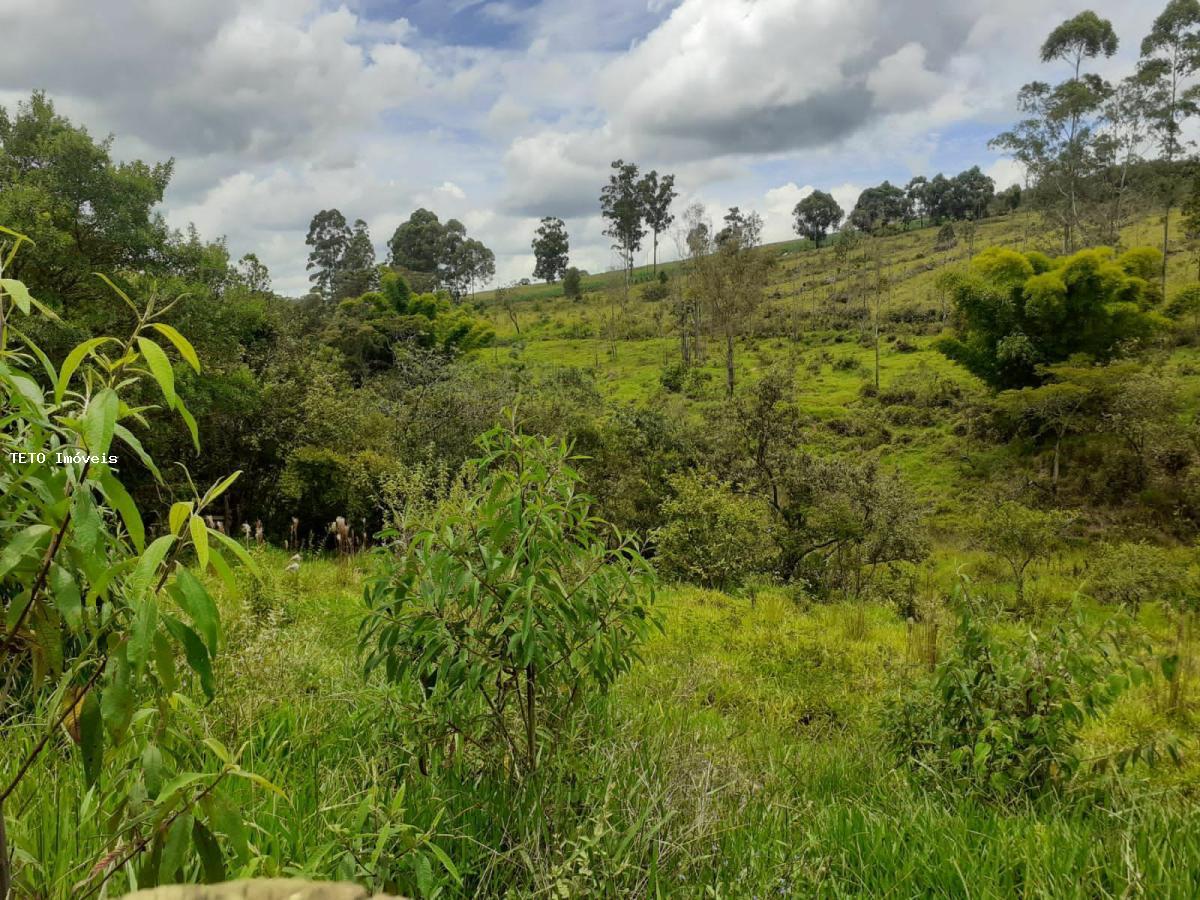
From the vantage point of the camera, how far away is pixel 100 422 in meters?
0.88

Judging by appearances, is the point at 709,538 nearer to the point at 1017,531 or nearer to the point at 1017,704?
the point at 1017,531

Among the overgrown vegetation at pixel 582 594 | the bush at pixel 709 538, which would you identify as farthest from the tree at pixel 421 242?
the bush at pixel 709 538

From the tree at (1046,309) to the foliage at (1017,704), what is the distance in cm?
2339

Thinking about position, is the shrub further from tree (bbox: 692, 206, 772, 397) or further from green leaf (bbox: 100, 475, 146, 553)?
tree (bbox: 692, 206, 772, 397)

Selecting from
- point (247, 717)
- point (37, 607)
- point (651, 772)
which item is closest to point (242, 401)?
point (247, 717)

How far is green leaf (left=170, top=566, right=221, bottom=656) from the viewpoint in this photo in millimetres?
935

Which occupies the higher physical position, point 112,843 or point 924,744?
point 112,843

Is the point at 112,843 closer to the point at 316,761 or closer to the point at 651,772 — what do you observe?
the point at 316,761

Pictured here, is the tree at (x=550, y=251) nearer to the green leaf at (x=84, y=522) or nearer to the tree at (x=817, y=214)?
the tree at (x=817, y=214)

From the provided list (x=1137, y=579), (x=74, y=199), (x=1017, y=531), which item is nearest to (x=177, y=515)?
(x=74, y=199)

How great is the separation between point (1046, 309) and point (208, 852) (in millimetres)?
27667

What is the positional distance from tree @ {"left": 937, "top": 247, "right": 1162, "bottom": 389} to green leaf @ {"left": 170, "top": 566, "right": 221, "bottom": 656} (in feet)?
87.4

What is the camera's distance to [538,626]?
2.34 metres

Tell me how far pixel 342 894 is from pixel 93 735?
0.63 m
